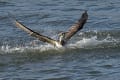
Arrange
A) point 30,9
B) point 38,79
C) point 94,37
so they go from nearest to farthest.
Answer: point 38,79 < point 94,37 < point 30,9

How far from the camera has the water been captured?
49.5 feet

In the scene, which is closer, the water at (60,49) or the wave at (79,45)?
the water at (60,49)

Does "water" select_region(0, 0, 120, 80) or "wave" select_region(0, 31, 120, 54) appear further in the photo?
"wave" select_region(0, 31, 120, 54)

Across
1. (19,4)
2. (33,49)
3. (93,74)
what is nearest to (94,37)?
(33,49)

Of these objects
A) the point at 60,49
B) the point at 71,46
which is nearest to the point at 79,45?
the point at 71,46

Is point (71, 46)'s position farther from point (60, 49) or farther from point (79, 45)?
point (60, 49)

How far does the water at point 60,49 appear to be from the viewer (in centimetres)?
1509

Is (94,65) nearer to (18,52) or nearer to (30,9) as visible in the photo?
(18,52)

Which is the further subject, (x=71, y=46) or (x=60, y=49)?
(x=71, y=46)

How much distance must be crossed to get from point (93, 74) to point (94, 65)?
28.2 inches

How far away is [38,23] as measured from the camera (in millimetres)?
20750

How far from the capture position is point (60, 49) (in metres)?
16.8

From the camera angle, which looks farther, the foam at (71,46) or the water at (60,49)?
the foam at (71,46)

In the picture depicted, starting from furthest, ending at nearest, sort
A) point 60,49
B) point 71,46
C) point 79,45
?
1. point 79,45
2. point 71,46
3. point 60,49
